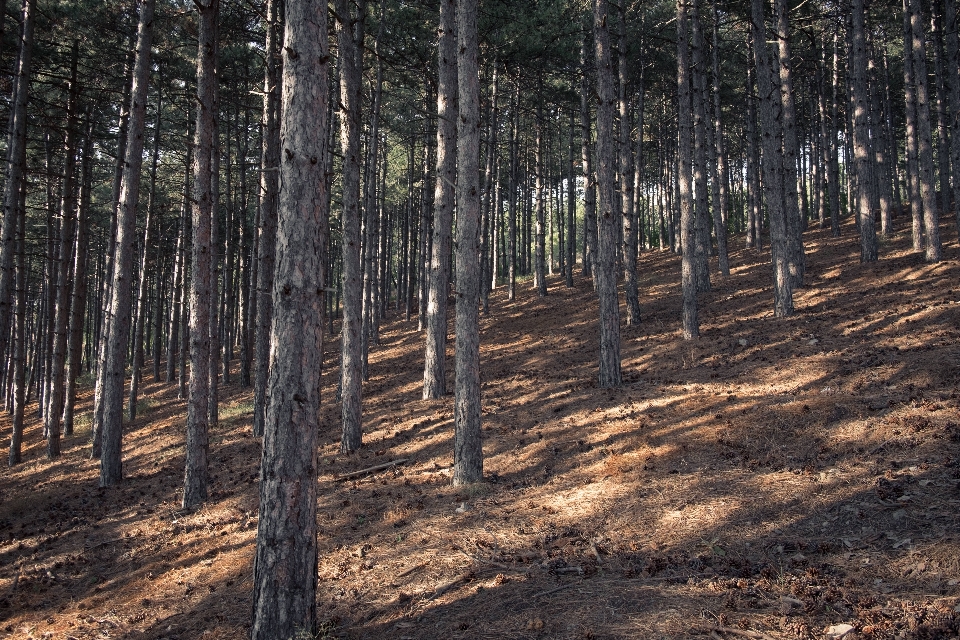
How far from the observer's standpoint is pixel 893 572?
17.3 ft

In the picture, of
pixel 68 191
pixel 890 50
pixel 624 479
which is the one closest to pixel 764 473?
pixel 624 479

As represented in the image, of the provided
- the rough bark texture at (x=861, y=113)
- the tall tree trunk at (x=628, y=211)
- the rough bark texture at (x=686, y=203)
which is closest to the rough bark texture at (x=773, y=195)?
the rough bark texture at (x=686, y=203)

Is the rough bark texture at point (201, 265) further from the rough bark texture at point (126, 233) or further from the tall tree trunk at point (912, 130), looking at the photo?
the tall tree trunk at point (912, 130)

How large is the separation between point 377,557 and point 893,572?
5.49 m

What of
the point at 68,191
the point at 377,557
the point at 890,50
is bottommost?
the point at 377,557

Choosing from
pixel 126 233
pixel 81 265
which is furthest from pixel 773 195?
pixel 81 265

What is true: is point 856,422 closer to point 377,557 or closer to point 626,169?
point 377,557

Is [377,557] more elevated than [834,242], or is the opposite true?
[834,242]

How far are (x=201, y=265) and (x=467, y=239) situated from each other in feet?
16.5

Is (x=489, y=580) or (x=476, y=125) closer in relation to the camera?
(x=489, y=580)

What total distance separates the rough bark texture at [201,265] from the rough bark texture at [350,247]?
2.33 metres

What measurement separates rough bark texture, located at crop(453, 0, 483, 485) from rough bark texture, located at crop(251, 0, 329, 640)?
357 cm

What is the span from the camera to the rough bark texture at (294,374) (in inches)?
211

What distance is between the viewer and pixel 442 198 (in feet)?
43.1
